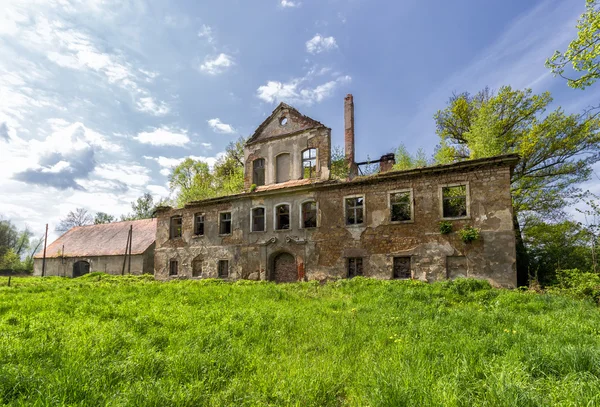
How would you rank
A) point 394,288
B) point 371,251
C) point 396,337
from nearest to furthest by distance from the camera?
point 396,337
point 394,288
point 371,251

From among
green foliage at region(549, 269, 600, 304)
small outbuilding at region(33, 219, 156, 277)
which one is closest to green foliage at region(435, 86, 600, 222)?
green foliage at region(549, 269, 600, 304)

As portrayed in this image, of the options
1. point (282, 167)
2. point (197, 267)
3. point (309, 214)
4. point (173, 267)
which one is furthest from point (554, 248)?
point (173, 267)

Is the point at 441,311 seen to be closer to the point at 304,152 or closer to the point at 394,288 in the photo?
the point at 394,288

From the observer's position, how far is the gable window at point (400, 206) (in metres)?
16.6

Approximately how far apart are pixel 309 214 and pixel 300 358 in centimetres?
1516

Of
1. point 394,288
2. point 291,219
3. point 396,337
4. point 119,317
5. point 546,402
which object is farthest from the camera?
point 291,219

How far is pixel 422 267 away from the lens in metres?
15.2

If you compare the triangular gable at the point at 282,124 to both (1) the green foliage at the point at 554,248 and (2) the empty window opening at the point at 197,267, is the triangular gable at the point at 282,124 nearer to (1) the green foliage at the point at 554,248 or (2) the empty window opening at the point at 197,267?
(2) the empty window opening at the point at 197,267

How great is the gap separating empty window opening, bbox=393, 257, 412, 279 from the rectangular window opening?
9.09 ft

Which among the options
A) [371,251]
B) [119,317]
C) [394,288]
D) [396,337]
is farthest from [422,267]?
[119,317]

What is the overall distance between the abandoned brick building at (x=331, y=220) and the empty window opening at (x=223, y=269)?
7cm

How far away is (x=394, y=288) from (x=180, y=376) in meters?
9.51

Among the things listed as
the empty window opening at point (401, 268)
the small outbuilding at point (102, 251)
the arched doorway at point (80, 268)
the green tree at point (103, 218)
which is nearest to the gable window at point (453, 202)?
the empty window opening at point (401, 268)

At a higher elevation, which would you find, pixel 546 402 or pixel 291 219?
pixel 291 219
